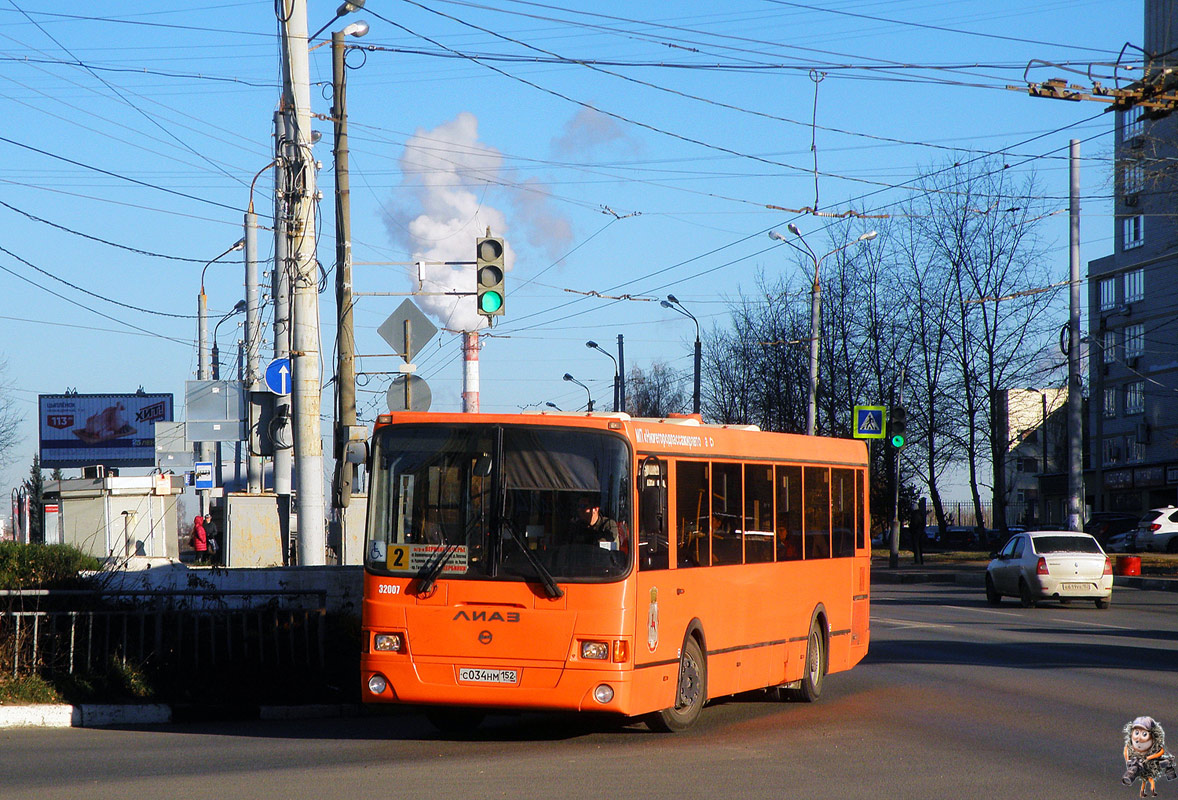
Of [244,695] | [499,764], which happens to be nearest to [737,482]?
[499,764]

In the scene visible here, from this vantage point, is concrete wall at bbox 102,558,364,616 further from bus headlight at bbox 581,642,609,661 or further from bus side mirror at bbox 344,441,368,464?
bus headlight at bbox 581,642,609,661

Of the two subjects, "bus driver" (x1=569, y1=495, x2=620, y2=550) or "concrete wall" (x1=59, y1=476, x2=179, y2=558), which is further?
"concrete wall" (x1=59, y1=476, x2=179, y2=558)

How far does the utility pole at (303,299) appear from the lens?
48.9 ft

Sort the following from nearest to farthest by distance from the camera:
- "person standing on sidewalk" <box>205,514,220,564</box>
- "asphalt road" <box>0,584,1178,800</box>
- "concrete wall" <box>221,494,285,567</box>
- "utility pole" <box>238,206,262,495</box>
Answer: "asphalt road" <box>0,584,1178,800</box>, "concrete wall" <box>221,494,285,567</box>, "utility pole" <box>238,206,262,495</box>, "person standing on sidewalk" <box>205,514,220,564</box>

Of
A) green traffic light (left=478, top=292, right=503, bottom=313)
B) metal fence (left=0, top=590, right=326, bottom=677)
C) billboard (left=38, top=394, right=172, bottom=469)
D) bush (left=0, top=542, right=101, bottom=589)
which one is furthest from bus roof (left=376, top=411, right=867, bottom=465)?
billboard (left=38, top=394, right=172, bottom=469)

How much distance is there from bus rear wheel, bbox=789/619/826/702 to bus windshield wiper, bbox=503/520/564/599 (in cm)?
388

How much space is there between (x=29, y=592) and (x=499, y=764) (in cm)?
540

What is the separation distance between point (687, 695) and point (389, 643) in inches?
93.2

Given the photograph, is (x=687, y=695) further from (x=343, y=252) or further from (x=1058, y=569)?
(x=1058, y=569)

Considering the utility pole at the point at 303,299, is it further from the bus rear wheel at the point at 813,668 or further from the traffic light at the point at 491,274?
the bus rear wheel at the point at 813,668

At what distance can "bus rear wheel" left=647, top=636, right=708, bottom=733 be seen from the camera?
10.7 meters

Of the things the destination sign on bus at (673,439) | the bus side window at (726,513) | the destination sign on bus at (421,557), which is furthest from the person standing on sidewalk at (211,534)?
the destination sign on bus at (421,557)

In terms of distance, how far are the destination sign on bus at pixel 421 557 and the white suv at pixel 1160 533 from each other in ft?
153

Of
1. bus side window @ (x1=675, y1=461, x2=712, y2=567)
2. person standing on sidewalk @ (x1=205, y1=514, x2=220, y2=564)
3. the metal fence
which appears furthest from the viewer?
person standing on sidewalk @ (x1=205, y1=514, x2=220, y2=564)
